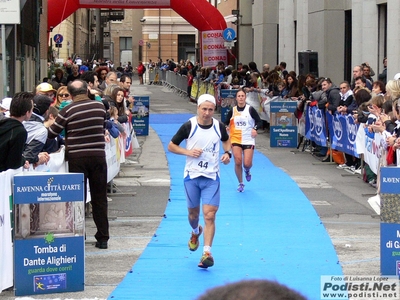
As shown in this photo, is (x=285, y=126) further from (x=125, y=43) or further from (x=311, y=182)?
(x=125, y=43)

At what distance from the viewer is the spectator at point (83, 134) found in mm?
9453

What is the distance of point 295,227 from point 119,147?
497 centimetres

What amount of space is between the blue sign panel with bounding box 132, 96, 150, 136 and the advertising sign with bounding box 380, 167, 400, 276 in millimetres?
16991

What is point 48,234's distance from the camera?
7.82m

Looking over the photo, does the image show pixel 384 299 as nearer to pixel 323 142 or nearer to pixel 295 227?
pixel 295 227

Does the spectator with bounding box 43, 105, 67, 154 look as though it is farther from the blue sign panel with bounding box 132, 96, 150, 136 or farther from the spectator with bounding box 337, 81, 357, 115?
the blue sign panel with bounding box 132, 96, 150, 136

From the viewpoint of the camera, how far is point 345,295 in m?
7.37

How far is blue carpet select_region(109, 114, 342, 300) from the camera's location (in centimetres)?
809

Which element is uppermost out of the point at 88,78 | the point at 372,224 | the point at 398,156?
the point at 88,78

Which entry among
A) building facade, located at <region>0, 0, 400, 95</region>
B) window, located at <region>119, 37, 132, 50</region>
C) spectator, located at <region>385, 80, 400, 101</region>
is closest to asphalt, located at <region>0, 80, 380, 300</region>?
spectator, located at <region>385, 80, 400, 101</region>

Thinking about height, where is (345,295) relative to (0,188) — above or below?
below

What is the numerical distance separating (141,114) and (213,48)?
12366mm

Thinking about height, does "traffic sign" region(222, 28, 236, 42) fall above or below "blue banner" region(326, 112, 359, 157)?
above

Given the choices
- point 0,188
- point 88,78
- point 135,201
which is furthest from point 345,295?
point 88,78
